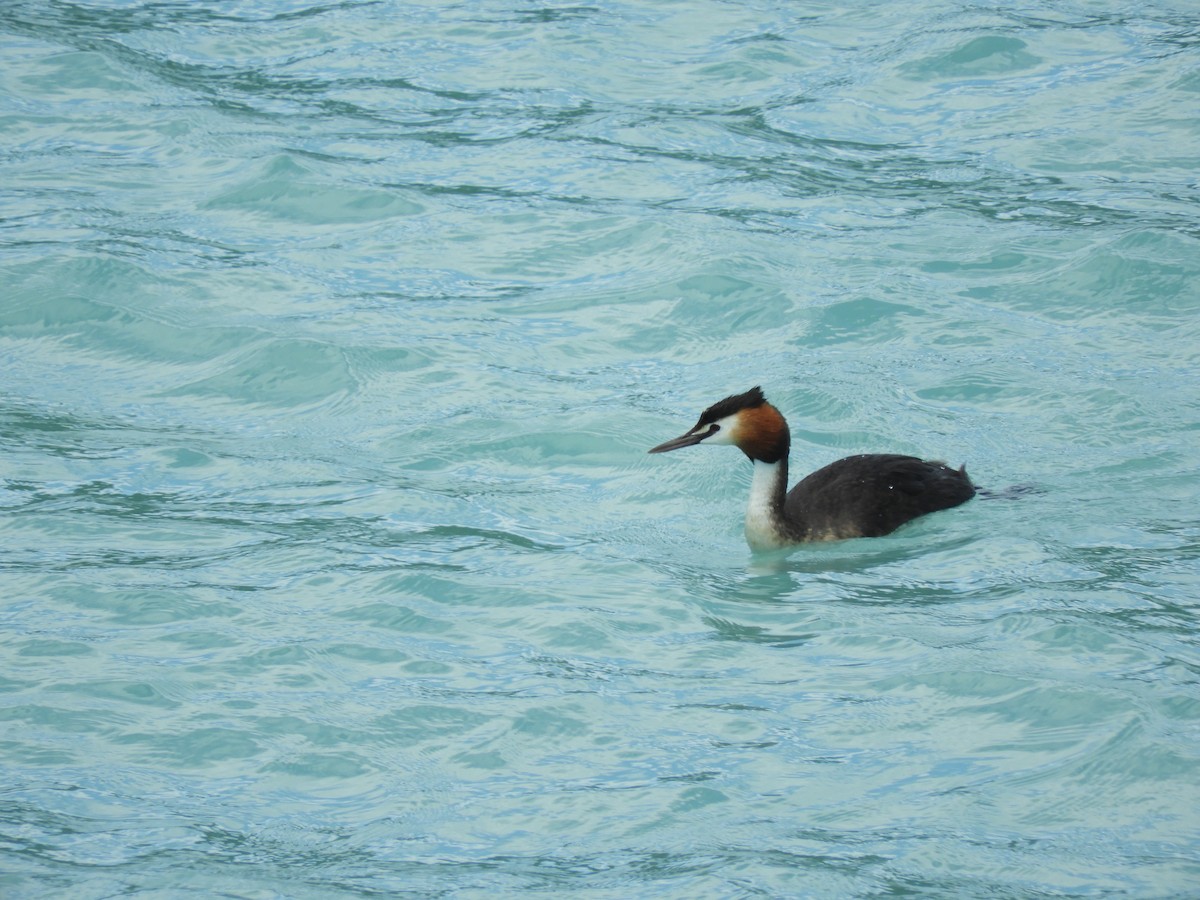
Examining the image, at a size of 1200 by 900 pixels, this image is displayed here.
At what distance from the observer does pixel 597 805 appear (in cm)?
603

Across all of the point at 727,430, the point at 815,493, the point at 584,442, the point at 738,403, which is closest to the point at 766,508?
the point at 815,493

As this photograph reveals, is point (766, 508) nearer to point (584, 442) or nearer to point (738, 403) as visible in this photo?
point (738, 403)

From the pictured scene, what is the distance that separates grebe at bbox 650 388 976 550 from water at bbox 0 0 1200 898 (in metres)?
0.14

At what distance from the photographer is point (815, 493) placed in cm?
852

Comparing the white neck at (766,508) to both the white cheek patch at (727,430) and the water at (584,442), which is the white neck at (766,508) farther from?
the white cheek patch at (727,430)

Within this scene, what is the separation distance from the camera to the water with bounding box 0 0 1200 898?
5965 mm

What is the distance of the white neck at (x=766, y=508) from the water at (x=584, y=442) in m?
0.12

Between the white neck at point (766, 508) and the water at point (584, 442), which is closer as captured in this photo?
the water at point (584, 442)

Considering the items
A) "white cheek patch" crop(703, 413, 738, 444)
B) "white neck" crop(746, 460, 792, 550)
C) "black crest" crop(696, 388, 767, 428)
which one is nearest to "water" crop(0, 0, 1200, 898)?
"white neck" crop(746, 460, 792, 550)

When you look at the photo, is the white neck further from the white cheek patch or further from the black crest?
the black crest

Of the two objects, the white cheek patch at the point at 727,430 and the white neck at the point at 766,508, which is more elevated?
the white cheek patch at the point at 727,430

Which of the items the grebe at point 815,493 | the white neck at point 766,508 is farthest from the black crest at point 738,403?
the white neck at point 766,508

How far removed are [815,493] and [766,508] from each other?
0.92 ft

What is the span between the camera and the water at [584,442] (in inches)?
235
